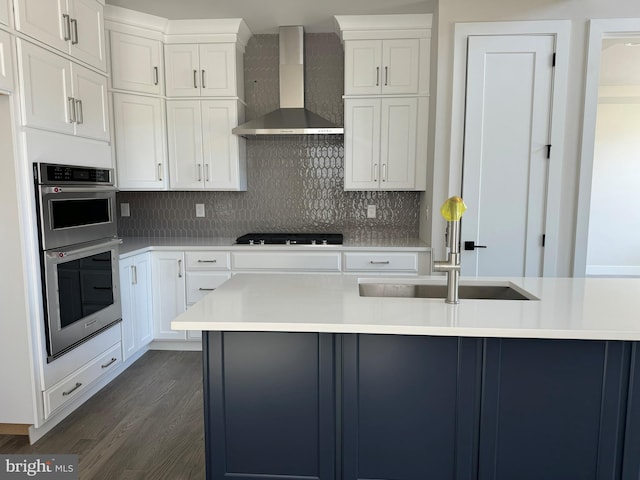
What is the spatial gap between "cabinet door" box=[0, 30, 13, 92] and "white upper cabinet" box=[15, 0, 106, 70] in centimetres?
10

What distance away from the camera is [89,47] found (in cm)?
271

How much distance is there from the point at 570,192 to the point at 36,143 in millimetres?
3514

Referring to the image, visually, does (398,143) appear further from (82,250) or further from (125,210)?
(125,210)

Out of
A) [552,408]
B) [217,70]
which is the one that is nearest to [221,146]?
[217,70]

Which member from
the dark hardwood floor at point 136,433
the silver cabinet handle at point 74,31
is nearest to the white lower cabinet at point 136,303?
the dark hardwood floor at point 136,433

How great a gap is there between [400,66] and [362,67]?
0.31 m

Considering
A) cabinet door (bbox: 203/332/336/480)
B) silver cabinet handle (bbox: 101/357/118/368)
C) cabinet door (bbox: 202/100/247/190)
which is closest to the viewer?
cabinet door (bbox: 203/332/336/480)

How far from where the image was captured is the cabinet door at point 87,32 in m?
2.55

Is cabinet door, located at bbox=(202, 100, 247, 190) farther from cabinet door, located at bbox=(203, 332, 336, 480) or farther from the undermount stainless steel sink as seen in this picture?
cabinet door, located at bbox=(203, 332, 336, 480)

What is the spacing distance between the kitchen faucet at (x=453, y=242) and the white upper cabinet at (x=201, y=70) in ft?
8.33

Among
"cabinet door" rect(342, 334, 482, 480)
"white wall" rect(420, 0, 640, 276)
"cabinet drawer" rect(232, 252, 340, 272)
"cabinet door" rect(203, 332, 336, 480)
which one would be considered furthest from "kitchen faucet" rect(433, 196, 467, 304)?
"cabinet drawer" rect(232, 252, 340, 272)

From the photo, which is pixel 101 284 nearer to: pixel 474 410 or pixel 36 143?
pixel 36 143

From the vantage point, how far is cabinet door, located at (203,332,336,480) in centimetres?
170

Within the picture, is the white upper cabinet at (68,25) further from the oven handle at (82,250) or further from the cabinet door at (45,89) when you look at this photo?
the oven handle at (82,250)
